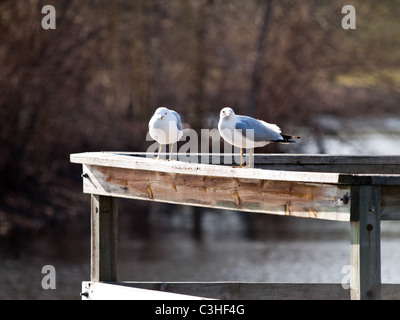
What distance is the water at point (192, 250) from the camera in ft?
43.4

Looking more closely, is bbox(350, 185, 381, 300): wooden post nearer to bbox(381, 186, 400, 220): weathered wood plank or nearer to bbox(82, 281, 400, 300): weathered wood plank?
bbox(381, 186, 400, 220): weathered wood plank

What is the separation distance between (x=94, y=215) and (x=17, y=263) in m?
9.02

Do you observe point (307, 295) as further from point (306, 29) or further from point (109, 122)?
point (306, 29)

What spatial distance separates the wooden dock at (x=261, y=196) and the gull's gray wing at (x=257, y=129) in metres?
0.18

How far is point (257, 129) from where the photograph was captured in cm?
506

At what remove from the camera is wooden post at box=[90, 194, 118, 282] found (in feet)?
18.1

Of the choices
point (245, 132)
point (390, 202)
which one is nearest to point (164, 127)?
point (245, 132)

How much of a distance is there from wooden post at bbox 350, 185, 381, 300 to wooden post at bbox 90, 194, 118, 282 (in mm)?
1976
